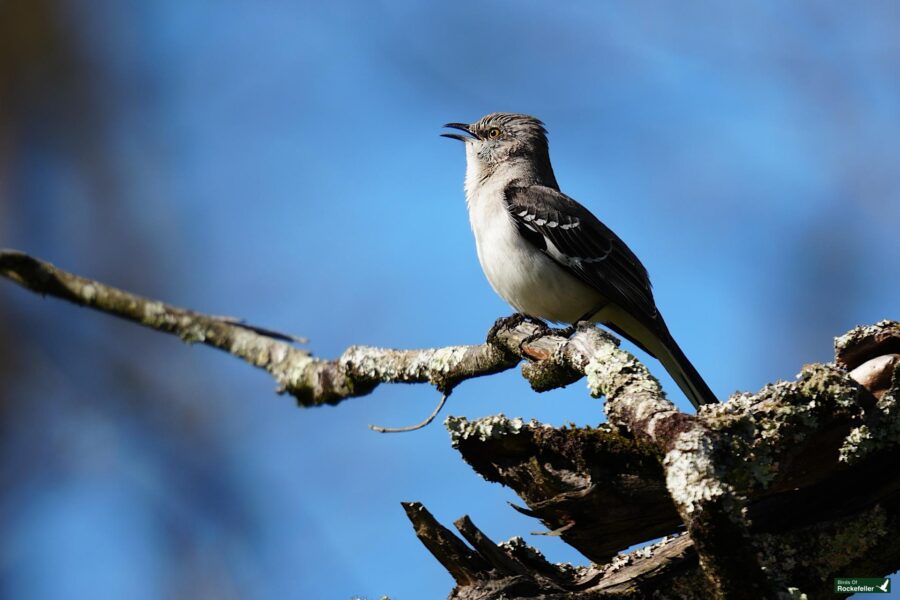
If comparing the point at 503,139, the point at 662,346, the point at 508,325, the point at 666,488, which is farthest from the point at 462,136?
the point at 666,488

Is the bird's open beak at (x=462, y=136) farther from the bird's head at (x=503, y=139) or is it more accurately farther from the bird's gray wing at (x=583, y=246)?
the bird's gray wing at (x=583, y=246)

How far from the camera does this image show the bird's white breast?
6.46 meters

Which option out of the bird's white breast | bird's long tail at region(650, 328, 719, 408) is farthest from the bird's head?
bird's long tail at region(650, 328, 719, 408)

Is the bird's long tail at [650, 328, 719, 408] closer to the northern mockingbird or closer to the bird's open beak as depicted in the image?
the northern mockingbird

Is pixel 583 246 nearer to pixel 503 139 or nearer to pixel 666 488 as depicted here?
pixel 503 139

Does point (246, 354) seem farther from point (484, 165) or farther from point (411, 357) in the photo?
point (484, 165)

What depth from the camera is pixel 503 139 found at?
8.27m

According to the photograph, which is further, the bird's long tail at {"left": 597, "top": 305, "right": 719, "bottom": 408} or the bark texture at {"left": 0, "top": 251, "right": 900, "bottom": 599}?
the bird's long tail at {"left": 597, "top": 305, "right": 719, "bottom": 408}

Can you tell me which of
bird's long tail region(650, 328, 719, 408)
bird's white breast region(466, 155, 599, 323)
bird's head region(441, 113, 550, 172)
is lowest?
bird's long tail region(650, 328, 719, 408)

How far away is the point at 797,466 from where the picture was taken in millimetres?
3396

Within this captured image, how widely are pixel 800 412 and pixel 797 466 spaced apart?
36 centimetres

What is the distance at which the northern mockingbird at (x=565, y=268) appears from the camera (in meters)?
6.43

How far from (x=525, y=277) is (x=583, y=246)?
0.62 metres

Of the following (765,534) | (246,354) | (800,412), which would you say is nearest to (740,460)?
(800,412)
